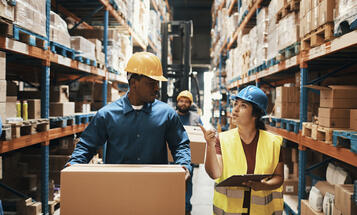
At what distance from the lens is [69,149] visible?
500cm

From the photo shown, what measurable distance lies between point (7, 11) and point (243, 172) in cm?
284

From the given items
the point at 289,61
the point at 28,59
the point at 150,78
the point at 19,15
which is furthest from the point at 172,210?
the point at 28,59

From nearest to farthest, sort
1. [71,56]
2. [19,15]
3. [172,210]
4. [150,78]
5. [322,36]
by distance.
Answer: [172,210] → [150,78] → [19,15] → [322,36] → [71,56]

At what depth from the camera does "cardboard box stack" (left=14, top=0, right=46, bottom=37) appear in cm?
309

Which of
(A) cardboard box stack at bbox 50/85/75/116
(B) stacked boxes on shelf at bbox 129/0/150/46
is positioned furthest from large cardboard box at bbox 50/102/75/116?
(B) stacked boxes on shelf at bbox 129/0/150/46

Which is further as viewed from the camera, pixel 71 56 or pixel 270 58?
pixel 270 58

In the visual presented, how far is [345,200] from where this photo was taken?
276 centimetres

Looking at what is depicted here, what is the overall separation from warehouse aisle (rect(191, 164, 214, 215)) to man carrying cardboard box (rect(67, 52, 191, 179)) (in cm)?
291

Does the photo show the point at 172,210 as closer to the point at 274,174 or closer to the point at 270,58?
the point at 274,174

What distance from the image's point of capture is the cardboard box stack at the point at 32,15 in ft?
10.2

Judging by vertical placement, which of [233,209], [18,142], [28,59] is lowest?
[233,209]

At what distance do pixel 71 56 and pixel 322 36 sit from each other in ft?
12.2

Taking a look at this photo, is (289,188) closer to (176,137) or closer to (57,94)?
(176,137)

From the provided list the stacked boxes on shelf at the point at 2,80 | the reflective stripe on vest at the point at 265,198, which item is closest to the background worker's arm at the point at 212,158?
the reflective stripe on vest at the point at 265,198
